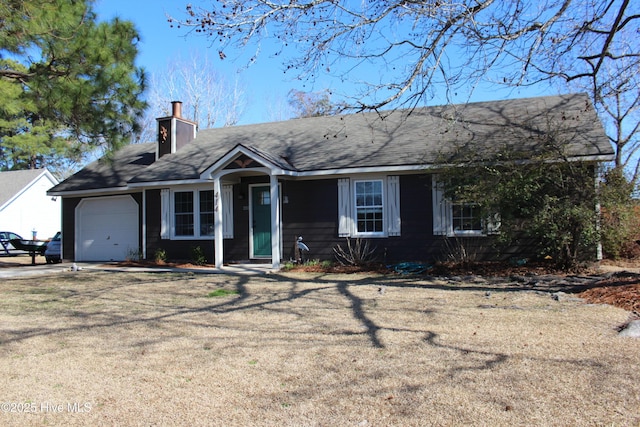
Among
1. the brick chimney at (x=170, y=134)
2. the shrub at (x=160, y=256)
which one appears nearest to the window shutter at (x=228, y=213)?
the shrub at (x=160, y=256)

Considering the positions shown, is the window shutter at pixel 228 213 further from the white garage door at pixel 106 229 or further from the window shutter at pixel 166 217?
the white garage door at pixel 106 229

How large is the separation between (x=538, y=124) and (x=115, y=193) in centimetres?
1349

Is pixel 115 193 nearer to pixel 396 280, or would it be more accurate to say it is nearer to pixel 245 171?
pixel 245 171

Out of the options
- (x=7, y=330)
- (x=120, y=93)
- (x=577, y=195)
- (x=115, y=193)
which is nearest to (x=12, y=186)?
(x=115, y=193)

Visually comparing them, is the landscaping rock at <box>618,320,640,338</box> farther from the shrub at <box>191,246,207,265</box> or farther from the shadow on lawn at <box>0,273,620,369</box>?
the shrub at <box>191,246,207,265</box>

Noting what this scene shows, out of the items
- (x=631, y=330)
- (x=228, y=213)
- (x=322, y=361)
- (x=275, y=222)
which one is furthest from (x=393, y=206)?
(x=322, y=361)

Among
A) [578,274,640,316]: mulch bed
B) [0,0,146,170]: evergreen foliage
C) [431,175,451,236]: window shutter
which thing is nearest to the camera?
[578,274,640,316]: mulch bed

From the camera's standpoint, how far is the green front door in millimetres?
14797

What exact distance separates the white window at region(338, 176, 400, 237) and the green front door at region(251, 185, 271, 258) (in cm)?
225

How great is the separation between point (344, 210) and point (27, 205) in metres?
29.5

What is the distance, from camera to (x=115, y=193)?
17203 millimetres

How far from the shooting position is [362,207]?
13.9 metres

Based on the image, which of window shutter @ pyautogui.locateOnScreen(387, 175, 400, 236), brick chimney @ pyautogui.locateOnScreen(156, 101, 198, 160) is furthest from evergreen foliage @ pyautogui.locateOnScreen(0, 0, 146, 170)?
window shutter @ pyautogui.locateOnScreen(387, 175, 400, 236)

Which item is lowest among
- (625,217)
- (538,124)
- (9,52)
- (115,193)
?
(625,217)
